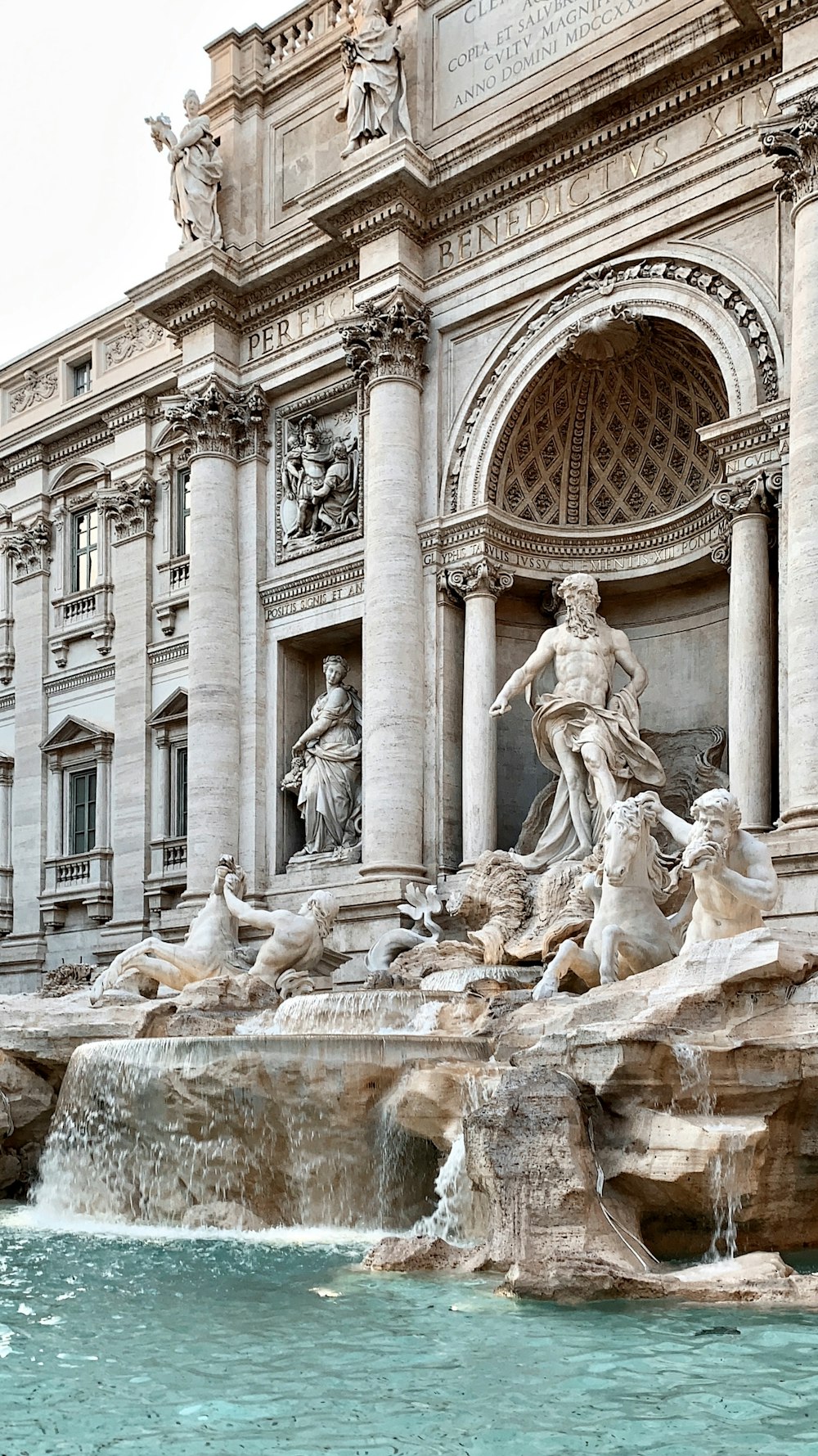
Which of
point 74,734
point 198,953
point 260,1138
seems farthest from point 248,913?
point 74,734

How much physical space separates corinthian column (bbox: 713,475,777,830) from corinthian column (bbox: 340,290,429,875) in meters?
4.27

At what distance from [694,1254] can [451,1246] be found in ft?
4.57

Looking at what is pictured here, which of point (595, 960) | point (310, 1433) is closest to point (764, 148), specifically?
point (595, 960)

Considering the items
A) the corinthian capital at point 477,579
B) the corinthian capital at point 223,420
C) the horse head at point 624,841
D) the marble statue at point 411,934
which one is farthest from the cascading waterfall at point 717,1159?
the corinthian capital at point 223,420

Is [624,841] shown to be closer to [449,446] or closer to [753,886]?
[753,886]

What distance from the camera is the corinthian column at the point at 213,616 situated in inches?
775

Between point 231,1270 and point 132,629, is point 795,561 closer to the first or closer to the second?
point 231,1270

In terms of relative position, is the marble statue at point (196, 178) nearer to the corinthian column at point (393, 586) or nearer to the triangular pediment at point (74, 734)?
the corinthian column at point (393, 586)

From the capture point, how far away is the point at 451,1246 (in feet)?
26.6

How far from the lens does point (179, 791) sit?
2205 cm

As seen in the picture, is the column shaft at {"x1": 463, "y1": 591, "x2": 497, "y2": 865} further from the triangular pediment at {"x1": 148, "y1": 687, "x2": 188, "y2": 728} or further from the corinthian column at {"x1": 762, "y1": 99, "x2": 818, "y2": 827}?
the triangular pediment at {"x1": 148, "y1": 687, "x2": 188, "y2": 728}

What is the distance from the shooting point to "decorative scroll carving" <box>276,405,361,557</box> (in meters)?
19.6

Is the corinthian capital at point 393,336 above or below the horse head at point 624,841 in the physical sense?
above

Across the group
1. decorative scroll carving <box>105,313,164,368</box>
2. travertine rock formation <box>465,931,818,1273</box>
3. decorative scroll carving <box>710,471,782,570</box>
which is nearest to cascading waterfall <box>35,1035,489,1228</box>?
travertine rock formation <box>465,931,818,1273</box>
